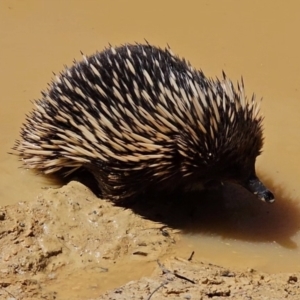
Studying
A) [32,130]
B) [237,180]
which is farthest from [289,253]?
[32,130]

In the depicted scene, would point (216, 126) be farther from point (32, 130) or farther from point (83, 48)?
point (83, 48)

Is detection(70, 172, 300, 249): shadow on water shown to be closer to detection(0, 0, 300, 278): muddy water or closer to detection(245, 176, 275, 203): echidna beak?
detection(0, 0, 300, 278): muddy water

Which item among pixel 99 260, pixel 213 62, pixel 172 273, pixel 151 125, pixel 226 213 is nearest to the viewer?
pixel 172 273

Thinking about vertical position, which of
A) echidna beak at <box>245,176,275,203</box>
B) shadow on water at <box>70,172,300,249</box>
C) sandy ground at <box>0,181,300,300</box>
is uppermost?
echidna beak at <box>245,176,275,203</box>

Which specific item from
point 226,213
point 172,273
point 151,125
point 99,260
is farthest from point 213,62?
point 172,273

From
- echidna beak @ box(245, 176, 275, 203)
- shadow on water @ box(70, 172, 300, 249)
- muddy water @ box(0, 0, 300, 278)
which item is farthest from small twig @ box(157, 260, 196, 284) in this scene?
echidna beak @ box(245, 176, 275, 203)

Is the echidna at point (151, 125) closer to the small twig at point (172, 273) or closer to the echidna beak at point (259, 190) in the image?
the echidna beak at point (259, 190)

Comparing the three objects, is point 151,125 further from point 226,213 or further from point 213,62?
point 213,62
